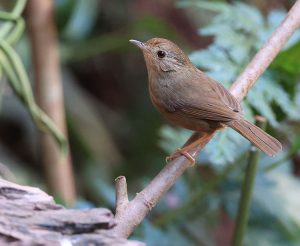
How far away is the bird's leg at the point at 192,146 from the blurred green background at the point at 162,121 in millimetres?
50

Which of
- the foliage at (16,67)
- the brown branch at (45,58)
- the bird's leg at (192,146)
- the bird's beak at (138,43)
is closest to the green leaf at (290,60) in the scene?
the bird's leg at (192,146)

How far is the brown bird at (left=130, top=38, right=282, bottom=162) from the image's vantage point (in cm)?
260

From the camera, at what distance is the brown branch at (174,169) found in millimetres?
1839

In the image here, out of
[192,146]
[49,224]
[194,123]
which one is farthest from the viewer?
[194,123]

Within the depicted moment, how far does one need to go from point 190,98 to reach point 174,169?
30.8 inches

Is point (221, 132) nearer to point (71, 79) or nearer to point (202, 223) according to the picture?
point (202, 223)

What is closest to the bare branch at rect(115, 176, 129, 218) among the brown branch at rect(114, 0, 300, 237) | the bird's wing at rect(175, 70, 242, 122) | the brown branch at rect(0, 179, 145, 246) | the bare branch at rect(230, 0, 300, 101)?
the brown branch at rect(114, 0, 300, 237)

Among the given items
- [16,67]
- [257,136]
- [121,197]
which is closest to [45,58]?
[16,67]

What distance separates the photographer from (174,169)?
6.88 feet

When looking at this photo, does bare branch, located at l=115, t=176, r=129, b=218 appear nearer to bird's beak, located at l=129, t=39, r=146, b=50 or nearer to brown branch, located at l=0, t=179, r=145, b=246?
brown branch, located at l=0, t=179, r=145, b=246

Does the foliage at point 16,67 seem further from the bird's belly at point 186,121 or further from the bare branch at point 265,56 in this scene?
the bare branch at point 265,56

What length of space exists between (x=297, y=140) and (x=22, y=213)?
4.37ft

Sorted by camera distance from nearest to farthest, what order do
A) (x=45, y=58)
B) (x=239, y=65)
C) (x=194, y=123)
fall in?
(x=194, y=123) → (x=239, y=65) → (x=45, y=58)

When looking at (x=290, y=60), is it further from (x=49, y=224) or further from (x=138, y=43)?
(x=49, y=224)
